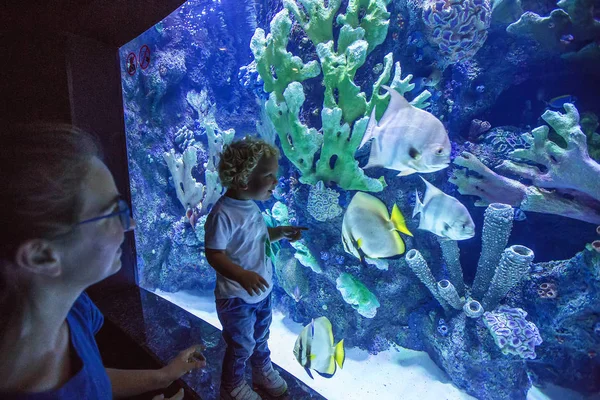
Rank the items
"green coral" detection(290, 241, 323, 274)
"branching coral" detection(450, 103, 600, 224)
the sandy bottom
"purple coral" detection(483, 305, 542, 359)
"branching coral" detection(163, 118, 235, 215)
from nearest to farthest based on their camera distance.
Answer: "branching coral" detection(450, 103, 600, 224) < "purple coral" detection(483, 305, 542, 359) < the sandy bottom < "green coral" detection(290, 241, 323, 274) < "branching coral" detection(163, 118, 235, 215)

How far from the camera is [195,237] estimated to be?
4328mm

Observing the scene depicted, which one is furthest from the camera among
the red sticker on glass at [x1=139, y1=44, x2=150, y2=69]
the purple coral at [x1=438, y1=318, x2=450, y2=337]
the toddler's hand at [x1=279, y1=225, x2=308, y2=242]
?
the purple coral at [x1=438, y1=318, x2=450, y2=337]

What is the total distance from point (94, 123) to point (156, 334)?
5.49 ft

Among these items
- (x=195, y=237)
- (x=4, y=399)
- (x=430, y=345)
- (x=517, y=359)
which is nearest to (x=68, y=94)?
(x=4, y=399)

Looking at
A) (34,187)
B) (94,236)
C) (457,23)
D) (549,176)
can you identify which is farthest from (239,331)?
(457,23)

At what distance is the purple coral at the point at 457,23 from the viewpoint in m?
3.02

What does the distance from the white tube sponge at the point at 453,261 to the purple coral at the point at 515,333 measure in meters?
0.43

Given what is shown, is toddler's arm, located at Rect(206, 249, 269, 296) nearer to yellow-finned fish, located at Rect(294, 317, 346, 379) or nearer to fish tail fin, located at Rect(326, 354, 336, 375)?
yellow-finned fish, located at Rect(294, 317, 346, 379)

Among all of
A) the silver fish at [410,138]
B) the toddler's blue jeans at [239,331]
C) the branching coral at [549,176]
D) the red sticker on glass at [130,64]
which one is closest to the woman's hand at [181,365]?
the toddler's blue jeans at [239,331]

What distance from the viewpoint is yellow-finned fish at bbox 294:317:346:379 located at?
1724 mm

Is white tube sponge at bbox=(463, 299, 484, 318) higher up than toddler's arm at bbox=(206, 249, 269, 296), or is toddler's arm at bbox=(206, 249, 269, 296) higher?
toddler's arm at bbox=(206, 249, 269, 296)

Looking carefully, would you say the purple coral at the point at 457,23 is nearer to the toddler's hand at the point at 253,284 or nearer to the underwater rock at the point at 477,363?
the underwater rock at the point at 477,363

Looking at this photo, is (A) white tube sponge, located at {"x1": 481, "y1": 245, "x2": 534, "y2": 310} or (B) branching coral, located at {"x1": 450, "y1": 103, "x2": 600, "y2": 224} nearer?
(B) branching coral, located at {"x1": 450, "y1": 103, "x2": 600, "y2": 224}

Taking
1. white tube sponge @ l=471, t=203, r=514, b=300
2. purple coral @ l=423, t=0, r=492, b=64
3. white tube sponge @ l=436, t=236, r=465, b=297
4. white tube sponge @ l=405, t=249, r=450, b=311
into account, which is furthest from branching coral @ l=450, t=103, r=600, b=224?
purple coral @ l=423, t=0, r=492, b=64
